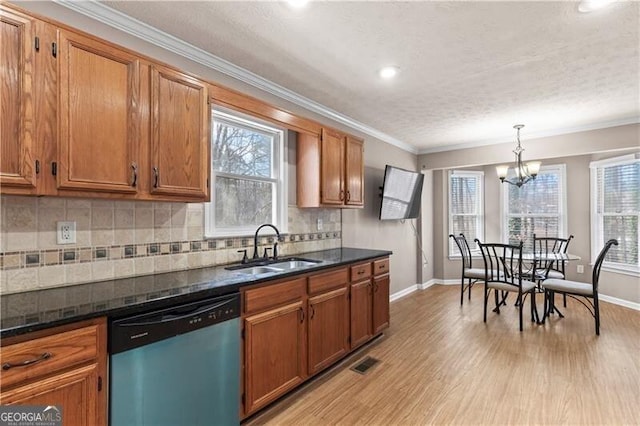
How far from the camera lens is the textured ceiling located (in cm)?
190

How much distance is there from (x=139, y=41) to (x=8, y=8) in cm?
79

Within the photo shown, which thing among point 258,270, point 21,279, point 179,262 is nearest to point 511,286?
point 258,270

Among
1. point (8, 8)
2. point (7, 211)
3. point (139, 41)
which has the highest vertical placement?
point (139, 41)

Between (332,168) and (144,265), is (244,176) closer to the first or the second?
(332,168)

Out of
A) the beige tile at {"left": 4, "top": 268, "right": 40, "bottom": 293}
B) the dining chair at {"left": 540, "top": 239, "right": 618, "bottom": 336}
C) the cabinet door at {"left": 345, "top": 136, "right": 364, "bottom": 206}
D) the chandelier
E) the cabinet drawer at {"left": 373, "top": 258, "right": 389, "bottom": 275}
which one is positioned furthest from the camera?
the chandelier

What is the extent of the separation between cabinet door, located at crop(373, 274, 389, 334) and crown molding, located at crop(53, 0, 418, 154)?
6.44ft

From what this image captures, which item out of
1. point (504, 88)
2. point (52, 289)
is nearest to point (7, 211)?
point (52, 289)

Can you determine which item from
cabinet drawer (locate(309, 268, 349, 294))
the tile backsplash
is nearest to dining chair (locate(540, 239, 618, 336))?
cabinet drawer (locate(309, 268, 349, 294))

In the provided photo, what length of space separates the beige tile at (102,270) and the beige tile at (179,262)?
0.38 metres

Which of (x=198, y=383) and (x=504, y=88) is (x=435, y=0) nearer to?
(x=504, y=88)

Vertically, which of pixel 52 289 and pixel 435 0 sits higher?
pixel 435 0

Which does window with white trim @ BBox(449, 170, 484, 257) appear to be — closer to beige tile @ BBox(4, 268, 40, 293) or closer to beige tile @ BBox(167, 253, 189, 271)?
beige tile @ BBox(167, 253, 189, 271)

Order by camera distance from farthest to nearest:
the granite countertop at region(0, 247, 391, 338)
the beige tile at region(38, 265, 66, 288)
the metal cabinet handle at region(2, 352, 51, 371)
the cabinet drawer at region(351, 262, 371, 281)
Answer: the cabinet drawer at region(351, 262, 371, 281) < the beige tile at region(38, 265, 66, 288) < the granite countertop at region(0, 247, 391, 338) < the metal cabinet handle at region(2, 352, 51, 371)

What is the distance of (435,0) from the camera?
1774mm
